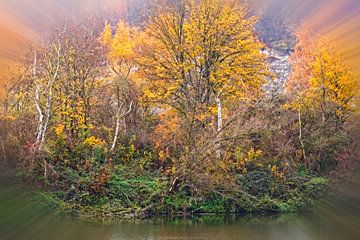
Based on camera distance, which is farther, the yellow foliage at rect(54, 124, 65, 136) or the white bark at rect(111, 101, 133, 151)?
the white bark at rect(111, 101, 133, 151)

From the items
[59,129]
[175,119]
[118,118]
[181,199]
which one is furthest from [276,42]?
[118,118]

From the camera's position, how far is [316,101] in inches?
360

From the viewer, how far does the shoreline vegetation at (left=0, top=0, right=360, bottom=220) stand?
6.60 m

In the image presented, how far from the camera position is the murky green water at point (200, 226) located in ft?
3.97

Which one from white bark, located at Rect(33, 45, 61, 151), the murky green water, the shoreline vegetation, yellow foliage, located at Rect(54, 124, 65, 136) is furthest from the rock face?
yellow foliage, located at Rect(54, 124, 65, 136)

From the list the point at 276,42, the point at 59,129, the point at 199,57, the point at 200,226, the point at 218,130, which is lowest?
the point at 200,226

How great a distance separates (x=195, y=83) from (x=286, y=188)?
10.6 feet

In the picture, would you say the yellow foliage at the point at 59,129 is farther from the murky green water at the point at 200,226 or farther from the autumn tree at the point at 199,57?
the autumn tree at the point at 199,57

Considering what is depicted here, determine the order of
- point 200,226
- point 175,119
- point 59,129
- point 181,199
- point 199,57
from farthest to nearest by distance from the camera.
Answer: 1. point 199,57
2. point 175,119
3. point 59,129
4. point 181,199
5. point 200,226

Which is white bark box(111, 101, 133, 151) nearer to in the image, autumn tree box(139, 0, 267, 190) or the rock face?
autumn tree box(139, 0, 267, 190)

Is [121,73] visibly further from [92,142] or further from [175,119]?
[92,142]

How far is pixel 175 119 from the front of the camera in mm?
8672

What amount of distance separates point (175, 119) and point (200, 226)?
3.42 meters

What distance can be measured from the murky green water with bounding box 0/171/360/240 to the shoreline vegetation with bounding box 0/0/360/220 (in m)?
0.60
